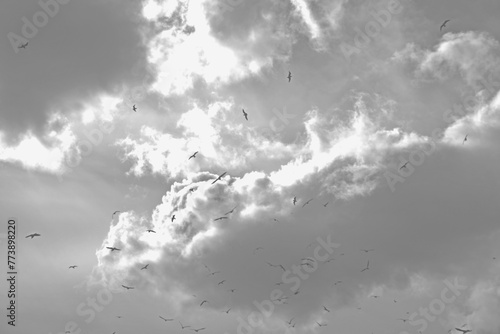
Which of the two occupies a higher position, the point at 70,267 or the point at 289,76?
the point at 289,76

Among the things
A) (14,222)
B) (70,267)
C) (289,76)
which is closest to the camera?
(289,76)

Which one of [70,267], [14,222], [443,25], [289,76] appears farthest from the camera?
[70,267]

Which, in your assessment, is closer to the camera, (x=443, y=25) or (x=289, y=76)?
(x=289, y=76)

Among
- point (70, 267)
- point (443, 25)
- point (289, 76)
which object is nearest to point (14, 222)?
point (70, 267)

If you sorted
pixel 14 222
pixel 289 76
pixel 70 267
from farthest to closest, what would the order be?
pixel 70 267 → pixel 14 222 → pixel 289 76

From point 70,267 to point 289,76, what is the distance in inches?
4658

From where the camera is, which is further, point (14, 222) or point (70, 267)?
point (70, 267)

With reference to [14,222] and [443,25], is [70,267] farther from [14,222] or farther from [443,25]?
[443,25]

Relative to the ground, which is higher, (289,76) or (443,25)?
(443,25)

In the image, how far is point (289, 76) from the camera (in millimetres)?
78562

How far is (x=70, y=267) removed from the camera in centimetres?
12644

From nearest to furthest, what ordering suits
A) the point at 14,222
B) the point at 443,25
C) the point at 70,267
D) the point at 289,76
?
1. the point at 289,76
2. the point at 443,25
3. the point at 14,222
4. the point at 70,267

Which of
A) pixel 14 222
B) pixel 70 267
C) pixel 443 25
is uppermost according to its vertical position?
pixel 443 25

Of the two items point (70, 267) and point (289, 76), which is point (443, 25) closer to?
point (289, 76)
